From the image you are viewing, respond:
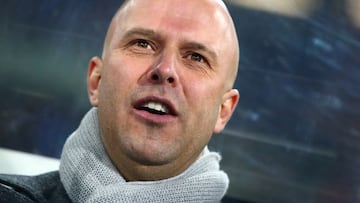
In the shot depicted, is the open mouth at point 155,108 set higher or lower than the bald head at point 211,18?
lower

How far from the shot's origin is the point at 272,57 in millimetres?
1506

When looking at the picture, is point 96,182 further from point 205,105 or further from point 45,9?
point 45,9

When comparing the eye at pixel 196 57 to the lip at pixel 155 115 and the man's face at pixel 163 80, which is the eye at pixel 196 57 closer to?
the man's face at pixel 163 80

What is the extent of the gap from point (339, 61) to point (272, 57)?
195mm

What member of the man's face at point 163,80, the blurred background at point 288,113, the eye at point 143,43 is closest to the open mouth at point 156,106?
the man's face at point 163,80

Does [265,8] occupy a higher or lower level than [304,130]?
higher

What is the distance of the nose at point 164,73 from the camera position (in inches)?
30.5

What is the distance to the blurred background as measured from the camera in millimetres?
1497

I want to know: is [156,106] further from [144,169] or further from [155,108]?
[144,169]

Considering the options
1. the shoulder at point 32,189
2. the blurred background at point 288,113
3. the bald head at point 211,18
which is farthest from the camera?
the blurred background at point 288,113

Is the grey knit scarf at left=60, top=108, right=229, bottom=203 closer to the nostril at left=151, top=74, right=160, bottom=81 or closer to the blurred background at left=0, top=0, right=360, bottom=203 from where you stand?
the nostril at left=151, top=74, right=160, bottom=81

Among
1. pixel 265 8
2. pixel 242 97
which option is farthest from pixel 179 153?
pixel 265 8

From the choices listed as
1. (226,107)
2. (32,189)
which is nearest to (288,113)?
(226,107)

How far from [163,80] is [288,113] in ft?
2.66
